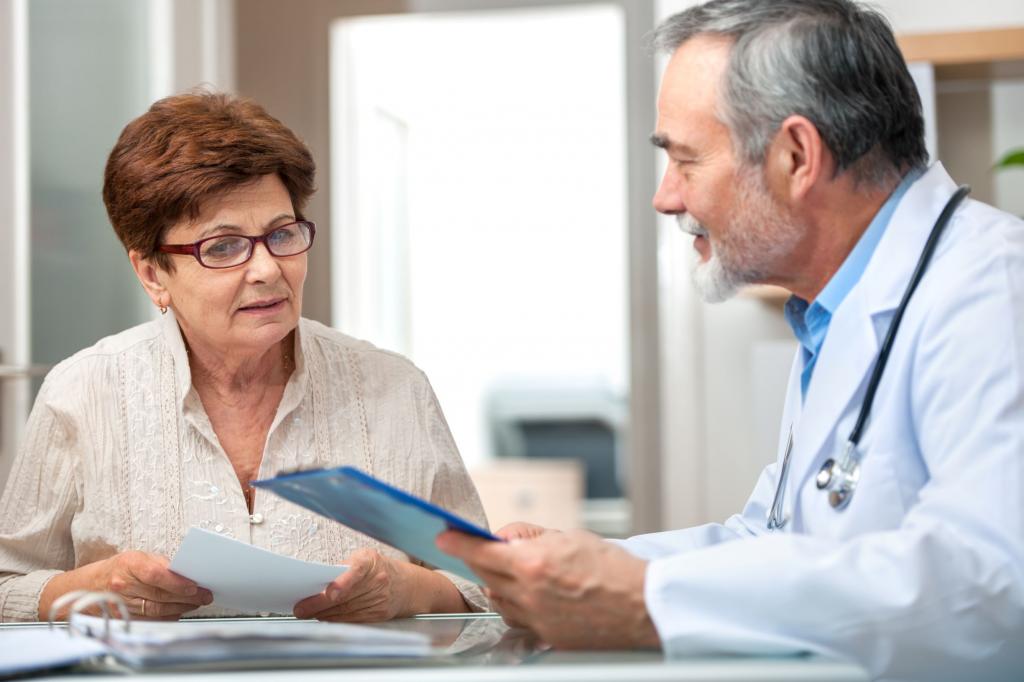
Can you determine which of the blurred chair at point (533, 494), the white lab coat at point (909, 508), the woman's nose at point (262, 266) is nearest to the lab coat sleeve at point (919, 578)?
the white lab coat at point (909, 508)

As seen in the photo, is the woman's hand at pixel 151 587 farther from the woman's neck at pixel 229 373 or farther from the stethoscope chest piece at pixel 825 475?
the stethoscope chest piece at pixel 825 475

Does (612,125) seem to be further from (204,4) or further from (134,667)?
(134,667)

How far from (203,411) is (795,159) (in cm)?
87

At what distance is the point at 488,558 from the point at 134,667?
0.29 meters

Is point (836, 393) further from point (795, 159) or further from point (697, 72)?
point (697, 72)

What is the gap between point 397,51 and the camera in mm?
5285

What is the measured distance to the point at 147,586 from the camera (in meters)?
1.30

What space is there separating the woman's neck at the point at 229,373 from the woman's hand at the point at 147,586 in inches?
13.8

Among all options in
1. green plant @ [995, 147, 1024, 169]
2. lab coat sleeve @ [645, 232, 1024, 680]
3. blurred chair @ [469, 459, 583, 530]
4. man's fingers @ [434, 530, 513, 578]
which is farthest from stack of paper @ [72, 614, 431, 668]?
blurred chair @ [469, 459, 583, 530]

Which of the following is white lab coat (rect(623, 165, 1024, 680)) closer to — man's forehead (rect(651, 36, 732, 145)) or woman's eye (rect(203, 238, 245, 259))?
man's forehead (rect(651, 36, 732, 145))

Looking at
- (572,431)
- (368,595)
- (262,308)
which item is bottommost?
(572,431)

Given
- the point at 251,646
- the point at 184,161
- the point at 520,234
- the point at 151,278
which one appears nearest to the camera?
the point at 251,646

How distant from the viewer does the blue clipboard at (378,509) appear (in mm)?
913

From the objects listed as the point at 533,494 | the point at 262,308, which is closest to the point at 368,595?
the point at 262,308
